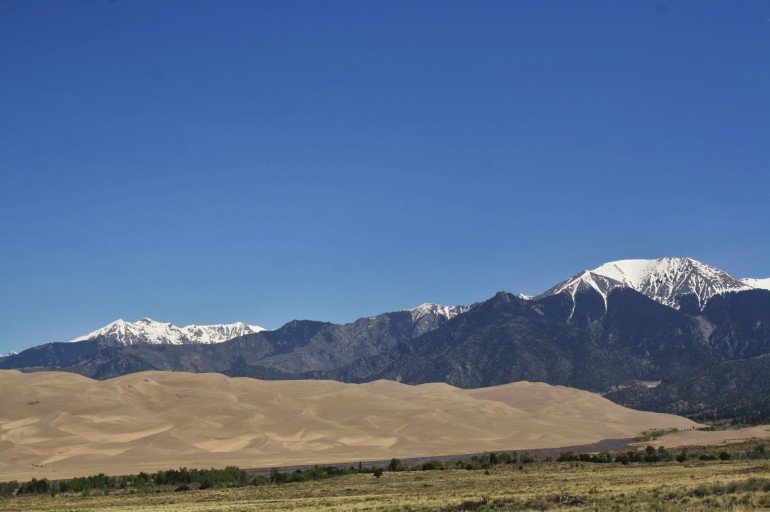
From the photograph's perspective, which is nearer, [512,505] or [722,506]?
[722,506]

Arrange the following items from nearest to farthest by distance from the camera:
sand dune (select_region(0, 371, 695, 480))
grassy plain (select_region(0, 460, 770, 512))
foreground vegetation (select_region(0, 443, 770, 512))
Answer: grassy plain (select_region(0, 460, 770, 512)) < foreground vegetation (select_region(0, 443, 770, 512)) < sand dune (select_region(0, 371, 695, 480))

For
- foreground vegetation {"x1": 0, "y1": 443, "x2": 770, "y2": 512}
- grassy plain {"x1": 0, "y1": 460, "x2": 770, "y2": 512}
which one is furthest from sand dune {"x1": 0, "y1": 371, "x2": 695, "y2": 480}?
grassy plain {"x1": 0, "y1": 460, "x2": 770, "y2": 512}

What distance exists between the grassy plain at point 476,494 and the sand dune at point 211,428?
40878 mm

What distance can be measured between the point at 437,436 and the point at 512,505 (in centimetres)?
12328

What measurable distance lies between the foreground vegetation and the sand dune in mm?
29420

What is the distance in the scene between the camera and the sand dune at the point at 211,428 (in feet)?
392

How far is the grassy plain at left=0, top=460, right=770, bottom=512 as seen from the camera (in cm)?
3978

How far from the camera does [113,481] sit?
78438mm

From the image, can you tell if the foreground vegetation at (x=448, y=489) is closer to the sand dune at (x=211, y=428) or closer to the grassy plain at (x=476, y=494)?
the grassy plain at (x=476, y=494)

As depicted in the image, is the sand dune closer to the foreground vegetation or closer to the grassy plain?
the foreground vegetation

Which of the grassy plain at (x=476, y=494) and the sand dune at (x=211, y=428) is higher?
the sand dune at (x=211, y=428)

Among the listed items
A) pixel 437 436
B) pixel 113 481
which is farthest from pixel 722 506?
pixel 437 436

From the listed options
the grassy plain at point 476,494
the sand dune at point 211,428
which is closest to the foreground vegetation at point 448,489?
the grassy plain at point 476,494

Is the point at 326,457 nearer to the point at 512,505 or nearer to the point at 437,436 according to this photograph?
the point at 437,436
